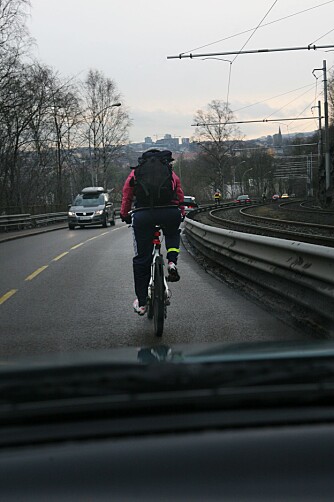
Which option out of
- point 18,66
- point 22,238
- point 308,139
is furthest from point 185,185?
point 22,238

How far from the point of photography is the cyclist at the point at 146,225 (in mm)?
6090

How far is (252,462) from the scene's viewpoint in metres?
1.37

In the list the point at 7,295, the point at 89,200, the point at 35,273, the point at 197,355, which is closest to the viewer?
the point at 197,355

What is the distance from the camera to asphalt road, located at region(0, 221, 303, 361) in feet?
20.1

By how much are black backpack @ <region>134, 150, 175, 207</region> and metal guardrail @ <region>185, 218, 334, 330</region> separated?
1.60 m

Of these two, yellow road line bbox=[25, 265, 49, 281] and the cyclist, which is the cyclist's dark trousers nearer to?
the cyclist

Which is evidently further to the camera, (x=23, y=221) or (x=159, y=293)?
(x=23, y=221)

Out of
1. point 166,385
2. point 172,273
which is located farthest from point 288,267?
point 166,385

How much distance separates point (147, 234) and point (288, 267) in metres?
1.89

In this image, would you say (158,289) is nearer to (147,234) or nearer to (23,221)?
(147,234)

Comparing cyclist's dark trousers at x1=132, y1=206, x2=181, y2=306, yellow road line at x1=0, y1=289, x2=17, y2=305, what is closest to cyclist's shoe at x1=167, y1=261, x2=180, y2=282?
cyclist's dark trousers at x1=132, y1=206, x2=181, y2=306

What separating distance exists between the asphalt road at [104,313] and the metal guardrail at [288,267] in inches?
14.2

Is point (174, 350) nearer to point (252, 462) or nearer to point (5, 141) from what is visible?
point (252, 462)

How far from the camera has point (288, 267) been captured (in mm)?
7191
